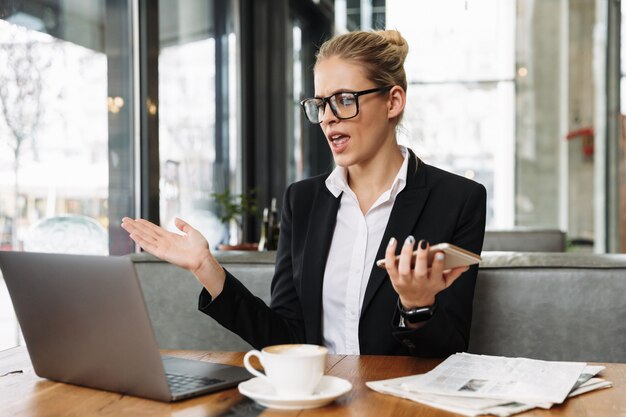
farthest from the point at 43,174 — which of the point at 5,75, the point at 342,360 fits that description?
the point at 342,360

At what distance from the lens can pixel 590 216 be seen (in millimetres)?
6922

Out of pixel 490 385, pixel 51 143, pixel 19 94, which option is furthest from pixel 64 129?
pixel 490 385

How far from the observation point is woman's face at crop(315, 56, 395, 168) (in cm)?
175

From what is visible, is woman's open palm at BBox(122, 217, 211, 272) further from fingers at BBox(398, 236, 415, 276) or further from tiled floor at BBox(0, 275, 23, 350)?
tiled floor at BBox(0, 275, 23, 350)

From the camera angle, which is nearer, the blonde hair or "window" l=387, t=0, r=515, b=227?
the blonde hair

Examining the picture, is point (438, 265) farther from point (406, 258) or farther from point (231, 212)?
point (231, 212)

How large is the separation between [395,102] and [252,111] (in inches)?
135

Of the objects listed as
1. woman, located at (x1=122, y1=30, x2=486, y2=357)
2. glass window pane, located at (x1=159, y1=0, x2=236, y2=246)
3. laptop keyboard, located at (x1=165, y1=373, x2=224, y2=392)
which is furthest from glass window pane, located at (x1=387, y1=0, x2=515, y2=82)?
laptop keyboard, located at (x1=165, y1=373, x2=224, y2=392)

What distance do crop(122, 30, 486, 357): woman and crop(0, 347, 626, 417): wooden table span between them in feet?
1.25

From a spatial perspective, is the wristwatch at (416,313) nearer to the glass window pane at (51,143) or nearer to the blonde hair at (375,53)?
the blonde hair at (375,53)

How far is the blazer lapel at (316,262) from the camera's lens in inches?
69.6

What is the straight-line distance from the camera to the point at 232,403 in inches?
42.3

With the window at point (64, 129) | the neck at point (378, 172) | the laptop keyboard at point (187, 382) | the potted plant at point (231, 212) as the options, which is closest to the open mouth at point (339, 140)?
the neck at point (378, 172)

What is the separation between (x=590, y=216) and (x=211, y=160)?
4047 millimetres
